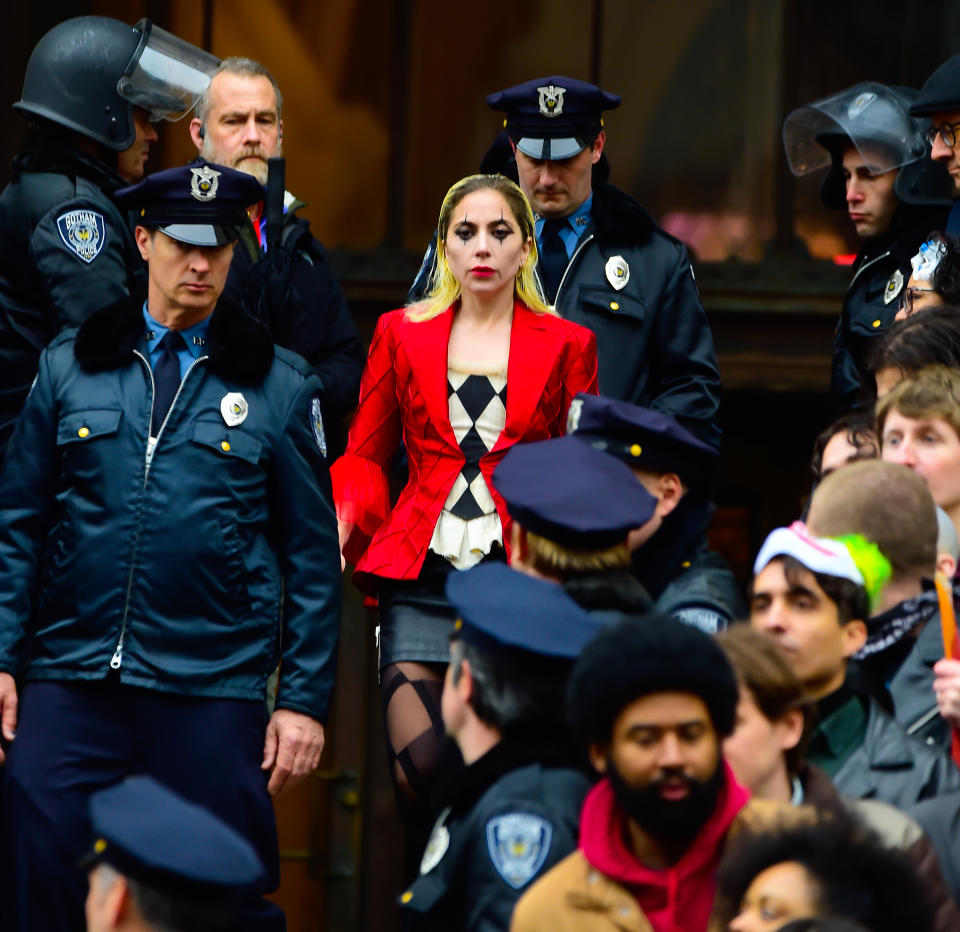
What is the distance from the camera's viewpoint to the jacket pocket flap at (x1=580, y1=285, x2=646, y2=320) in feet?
22.4

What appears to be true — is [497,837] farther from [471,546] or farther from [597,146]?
[597,146]

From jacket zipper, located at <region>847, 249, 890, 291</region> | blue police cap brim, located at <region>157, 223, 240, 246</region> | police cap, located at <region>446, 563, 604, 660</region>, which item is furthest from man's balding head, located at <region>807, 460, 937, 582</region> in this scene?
jacket zipper, located at <region>847, 249, 890, 291</region>

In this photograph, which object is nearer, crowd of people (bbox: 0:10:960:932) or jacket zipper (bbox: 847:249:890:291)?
crowd of people (bbox: 0:10:960:932)

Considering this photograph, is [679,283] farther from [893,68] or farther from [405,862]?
[405,862]

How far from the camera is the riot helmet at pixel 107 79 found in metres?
6.59

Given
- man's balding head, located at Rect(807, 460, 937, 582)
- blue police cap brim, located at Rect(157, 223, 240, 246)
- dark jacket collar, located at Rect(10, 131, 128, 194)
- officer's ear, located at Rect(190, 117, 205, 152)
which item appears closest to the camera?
man's balding head, located at Rect(807, 460, 937, 582)

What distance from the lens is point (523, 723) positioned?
175 inches

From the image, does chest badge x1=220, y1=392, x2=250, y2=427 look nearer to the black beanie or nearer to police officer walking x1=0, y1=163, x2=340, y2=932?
police officer walking x1=0, y1=163, x2=340, y2=932

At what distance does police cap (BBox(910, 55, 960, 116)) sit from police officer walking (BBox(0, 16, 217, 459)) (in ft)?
7.50

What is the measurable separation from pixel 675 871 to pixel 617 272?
3030 mm

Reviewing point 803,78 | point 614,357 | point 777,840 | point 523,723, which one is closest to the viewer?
point 777,840

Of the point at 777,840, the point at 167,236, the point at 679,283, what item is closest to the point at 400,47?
the point at 679,283

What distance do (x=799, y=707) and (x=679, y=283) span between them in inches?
102

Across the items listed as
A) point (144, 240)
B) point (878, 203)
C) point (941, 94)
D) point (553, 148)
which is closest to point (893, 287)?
point (878, 203)
